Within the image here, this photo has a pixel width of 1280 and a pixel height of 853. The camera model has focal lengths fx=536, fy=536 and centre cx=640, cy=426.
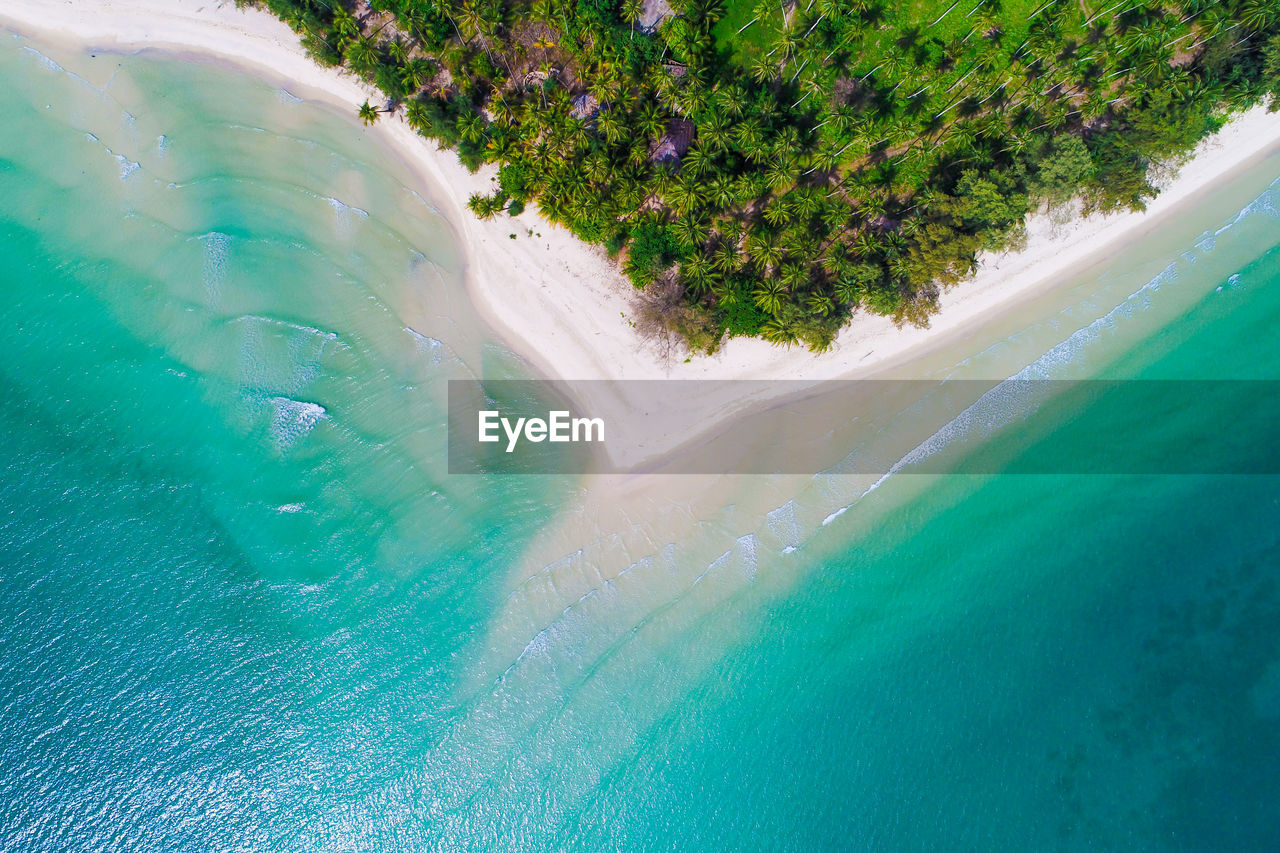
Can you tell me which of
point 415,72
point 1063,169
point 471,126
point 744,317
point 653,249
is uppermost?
point 1063,169

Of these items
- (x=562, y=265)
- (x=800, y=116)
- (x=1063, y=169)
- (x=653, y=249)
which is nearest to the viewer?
(x=1063, y=169)

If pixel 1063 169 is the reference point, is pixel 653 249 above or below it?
below

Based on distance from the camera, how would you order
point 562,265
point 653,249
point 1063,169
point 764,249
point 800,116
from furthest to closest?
1. point 562,265
2. point 800,116
3. point 653,249
4. point 764,249
5. point 1063,169

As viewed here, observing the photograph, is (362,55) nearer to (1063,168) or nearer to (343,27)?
(343,27)

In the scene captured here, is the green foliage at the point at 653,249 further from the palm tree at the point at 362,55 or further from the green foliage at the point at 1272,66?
the green foliage at the point at 1272,66

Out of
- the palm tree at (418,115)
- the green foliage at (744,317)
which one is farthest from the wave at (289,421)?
the green foliage at (744,317)

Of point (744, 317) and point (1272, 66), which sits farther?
point (744, 317)

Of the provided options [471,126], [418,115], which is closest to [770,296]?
[471,126]
